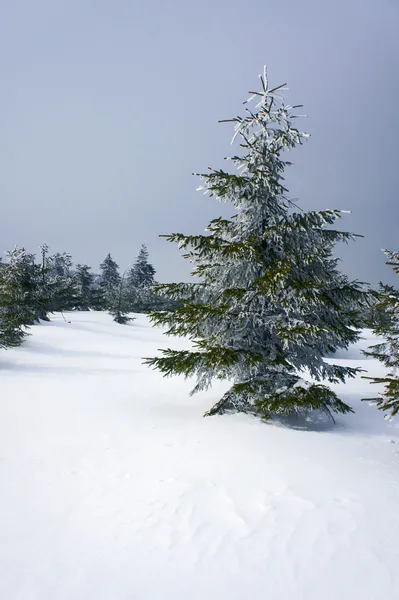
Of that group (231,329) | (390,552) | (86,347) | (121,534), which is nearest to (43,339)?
(86,347)

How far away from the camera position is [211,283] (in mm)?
8203

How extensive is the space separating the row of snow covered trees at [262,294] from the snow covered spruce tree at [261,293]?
0.02m

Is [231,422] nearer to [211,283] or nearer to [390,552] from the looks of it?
[211,283]

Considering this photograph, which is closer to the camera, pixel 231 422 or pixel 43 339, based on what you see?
pixel 231 422

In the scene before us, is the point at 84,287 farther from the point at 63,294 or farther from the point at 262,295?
the point at 262,295

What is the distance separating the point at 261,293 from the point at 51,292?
26312 millimetres

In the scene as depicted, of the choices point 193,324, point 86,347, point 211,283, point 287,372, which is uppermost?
point 211,283

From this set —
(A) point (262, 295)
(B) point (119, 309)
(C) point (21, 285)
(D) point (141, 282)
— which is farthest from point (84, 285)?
(A) point (262, 295)

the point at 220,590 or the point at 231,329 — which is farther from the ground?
the point at 231,329

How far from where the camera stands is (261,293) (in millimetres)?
7090

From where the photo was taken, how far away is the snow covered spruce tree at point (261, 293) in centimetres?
703

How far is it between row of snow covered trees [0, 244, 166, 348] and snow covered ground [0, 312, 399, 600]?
3552mm

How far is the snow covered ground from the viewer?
10.2ft

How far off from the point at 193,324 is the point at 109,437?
9.94 feet
